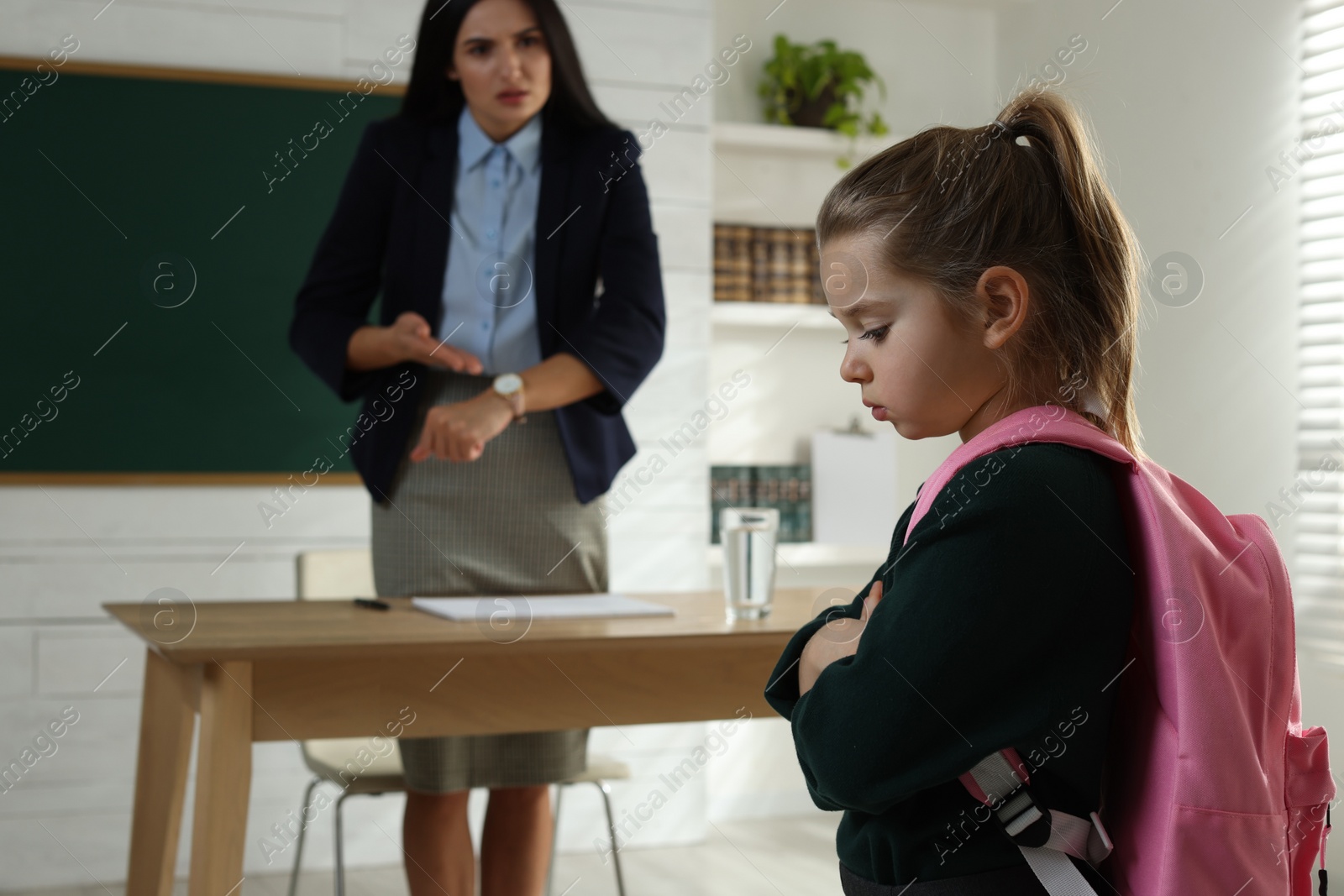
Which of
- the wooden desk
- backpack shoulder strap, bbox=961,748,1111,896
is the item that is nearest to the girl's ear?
backpack shoulder strap, bbox=961,748,1111,896

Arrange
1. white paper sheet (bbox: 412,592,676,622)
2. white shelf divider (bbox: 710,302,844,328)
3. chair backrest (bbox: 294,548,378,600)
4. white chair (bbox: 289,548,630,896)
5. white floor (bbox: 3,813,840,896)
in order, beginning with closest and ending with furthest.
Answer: white paper sheet (bbox: 412,592,676,622), white chair (bbox: 289,548,630,896), chair backrest (bbox: 294,548,378,600), white floor (bbox: 3,813,840,896), white shelf divider (bbox: 710,302,844,328)

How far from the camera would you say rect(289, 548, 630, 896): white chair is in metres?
1.97

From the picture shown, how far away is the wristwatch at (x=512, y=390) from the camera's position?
5.48 ft

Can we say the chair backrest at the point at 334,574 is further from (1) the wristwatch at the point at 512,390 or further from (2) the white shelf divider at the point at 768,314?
(2) the white shelf divider at the point at 768,314

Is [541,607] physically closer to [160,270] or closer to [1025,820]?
[1025,820]

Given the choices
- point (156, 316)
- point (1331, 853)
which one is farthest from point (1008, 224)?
point (156, 316)

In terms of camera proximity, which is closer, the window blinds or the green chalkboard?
the window blinds

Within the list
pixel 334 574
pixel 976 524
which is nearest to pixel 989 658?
pixel 976 524

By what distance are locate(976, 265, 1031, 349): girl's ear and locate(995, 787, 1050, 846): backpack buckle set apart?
0.31 metres

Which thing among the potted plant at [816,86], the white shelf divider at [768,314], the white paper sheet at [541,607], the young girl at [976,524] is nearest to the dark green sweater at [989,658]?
the young girl at [976,524]

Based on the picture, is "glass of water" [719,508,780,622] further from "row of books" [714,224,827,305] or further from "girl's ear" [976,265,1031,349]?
"row of books" [714,224,827,305]

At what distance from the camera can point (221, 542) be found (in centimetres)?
305

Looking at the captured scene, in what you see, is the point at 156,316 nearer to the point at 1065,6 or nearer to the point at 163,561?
the point at 163,561

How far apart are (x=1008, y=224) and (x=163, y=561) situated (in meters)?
2.71
